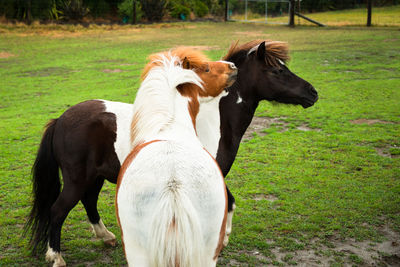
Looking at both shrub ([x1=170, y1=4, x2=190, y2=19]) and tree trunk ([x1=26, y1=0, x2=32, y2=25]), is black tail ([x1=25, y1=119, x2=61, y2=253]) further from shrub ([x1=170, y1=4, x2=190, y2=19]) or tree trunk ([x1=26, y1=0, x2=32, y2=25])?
shrub ([x1=170, y1=4, x2=190, y2=19])

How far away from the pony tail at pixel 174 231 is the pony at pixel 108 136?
1.64 m

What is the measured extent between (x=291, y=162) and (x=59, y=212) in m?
3.91

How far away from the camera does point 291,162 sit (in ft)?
20.5

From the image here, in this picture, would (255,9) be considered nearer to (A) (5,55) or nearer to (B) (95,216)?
(A) (5,55)

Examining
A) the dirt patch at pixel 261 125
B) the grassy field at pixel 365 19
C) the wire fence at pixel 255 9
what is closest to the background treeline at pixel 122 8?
the wire fence at pixel 255 9

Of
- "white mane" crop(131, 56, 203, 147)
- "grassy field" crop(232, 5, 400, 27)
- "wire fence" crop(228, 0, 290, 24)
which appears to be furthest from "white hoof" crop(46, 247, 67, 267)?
"wire fence" crop(228, 0, 290, 24)

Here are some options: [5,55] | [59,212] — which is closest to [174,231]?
[59,212]

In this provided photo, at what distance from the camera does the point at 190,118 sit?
2.67 m

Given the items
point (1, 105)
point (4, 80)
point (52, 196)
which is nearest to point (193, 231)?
point (52, 196)

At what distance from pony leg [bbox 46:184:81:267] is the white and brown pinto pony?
145 cm

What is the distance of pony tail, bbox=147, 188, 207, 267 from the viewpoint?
1.92 metres

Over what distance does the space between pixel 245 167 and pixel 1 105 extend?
24.0 feet

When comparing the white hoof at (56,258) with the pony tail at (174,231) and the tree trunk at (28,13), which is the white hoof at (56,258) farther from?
the tree trunk at (28,13)

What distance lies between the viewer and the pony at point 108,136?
3.57 meters
